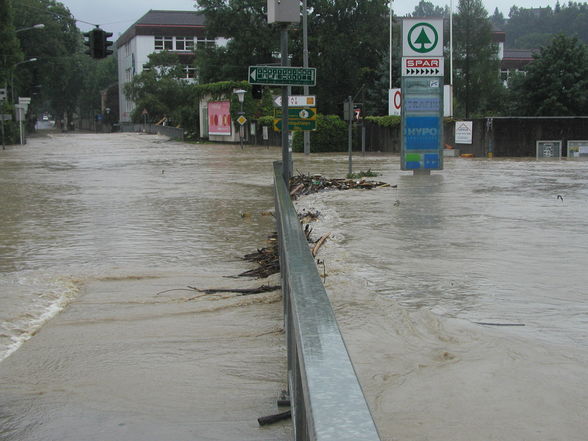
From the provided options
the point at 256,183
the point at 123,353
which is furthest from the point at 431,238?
the point at 256,183

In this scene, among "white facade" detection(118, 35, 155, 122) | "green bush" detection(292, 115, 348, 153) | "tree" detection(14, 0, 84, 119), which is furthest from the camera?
"white facade" detection(118, 35, 155, 122)

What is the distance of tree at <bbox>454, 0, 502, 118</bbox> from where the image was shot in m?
69.8

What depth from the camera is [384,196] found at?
1791 centimetres

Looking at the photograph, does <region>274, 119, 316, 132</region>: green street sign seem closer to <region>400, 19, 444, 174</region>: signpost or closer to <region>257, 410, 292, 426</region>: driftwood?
<region>400, 19, 444, 174</region>: signpost

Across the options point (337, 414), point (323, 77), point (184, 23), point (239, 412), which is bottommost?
point (239, 412)

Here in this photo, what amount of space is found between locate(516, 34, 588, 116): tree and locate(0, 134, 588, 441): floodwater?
126ft

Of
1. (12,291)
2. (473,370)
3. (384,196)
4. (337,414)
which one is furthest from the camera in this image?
(384,196)

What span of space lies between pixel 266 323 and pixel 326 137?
Answer: 125 ft

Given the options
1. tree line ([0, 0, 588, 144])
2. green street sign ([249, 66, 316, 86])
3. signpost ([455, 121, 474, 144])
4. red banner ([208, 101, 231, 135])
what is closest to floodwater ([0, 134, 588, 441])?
green street sign ([249, 66, 316, 86])

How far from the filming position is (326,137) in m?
44.8

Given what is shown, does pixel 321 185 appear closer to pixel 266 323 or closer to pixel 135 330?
pixel 266 323

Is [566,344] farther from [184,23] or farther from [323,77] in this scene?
[184,23]

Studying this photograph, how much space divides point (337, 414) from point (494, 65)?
72727 millimetres

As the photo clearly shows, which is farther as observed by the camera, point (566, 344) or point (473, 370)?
point (566, 344)
